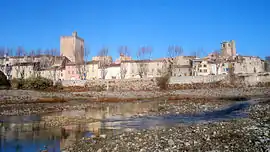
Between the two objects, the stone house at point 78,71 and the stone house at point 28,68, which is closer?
the stone house at point 78,71

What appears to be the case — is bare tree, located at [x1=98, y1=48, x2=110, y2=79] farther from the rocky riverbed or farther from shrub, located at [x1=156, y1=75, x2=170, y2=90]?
the rocky riverbed

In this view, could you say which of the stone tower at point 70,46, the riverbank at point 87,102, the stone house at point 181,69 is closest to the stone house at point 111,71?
the stone house at point 181,69

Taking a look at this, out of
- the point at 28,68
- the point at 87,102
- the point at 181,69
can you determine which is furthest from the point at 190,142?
the point at 28,68

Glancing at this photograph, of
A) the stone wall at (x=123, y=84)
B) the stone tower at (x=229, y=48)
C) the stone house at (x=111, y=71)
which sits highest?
the stone tower at (x=229, y=48)

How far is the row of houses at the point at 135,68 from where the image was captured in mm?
94625

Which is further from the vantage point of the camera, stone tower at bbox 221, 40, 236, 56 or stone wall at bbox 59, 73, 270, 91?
stone tower at bbox 221, 40, 236, 56

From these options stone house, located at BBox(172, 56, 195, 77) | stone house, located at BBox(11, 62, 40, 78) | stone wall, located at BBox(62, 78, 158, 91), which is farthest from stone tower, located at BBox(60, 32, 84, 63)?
stone house, located at BBox(172, 56, 195, 77)

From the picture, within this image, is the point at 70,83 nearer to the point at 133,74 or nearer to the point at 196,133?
the point at 133,74

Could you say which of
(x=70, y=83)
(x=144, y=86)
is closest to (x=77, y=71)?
(x=70, y=83)

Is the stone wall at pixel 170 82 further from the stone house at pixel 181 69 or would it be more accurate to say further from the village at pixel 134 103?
the stone house at pixel 181 69

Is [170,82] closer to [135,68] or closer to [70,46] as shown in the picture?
[135,68]

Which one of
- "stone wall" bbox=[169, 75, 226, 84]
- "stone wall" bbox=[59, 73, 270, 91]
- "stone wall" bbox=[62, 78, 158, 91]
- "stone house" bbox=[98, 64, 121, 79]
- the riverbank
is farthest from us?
"stone house" bbox=[98, 64, 121, 79]

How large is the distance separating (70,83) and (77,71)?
18787 millimetres

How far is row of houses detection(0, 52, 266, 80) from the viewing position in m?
94.6
